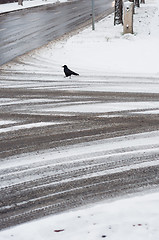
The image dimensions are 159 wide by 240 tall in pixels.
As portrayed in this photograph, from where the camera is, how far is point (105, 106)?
345 inches

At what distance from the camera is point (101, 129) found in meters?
7.38

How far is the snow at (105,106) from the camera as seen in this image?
432 cm

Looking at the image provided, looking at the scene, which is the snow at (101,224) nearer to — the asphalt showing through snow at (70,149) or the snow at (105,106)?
the snow at (105,106)

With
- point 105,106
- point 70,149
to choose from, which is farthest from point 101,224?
point 105,106

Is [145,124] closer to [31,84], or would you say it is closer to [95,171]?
[95,171]

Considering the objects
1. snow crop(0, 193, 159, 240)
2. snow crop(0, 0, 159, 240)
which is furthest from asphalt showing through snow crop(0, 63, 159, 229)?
snow crop(0, 193, 159, 240)

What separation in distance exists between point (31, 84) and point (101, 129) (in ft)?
13.9

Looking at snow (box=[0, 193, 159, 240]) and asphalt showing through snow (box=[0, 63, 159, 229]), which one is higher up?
asphalt showing through snow (box=[0, 63, 159, 229])

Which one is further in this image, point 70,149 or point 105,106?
point 105,106

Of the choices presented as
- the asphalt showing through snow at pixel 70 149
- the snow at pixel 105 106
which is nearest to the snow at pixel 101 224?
the snow at pixel 105 106

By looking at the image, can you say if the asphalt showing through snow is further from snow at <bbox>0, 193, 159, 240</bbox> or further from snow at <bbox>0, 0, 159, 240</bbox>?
snow at <bbox>0, 193, 159, 240</bbox>

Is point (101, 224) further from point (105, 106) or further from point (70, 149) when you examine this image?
point (105, 106)

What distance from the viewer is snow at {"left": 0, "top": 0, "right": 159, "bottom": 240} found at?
170 inches

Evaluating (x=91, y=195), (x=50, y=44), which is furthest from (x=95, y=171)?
(x=50, y=44)
